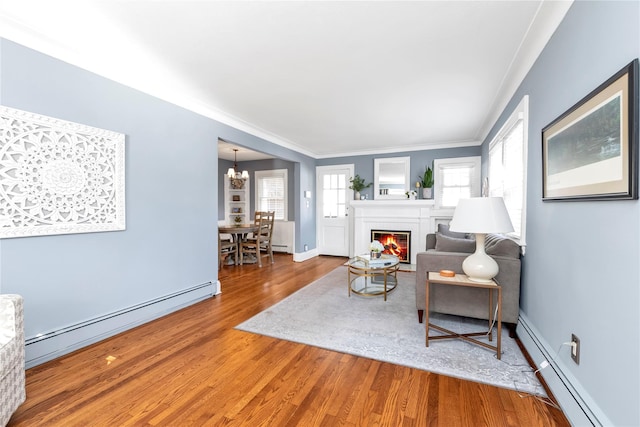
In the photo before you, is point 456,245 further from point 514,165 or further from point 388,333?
point 388,333

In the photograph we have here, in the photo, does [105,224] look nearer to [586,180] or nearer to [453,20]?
[453,20]

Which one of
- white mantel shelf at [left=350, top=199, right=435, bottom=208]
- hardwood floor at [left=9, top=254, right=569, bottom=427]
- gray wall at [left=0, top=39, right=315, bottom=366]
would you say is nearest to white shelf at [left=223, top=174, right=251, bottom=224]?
white mantel shelf at [left=350, top=199, right=435, bottom=208]

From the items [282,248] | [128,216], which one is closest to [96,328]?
[128,216]

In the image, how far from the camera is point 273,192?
7340 mm

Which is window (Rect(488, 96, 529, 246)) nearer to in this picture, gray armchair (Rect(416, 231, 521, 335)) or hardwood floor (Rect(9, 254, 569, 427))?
gray armchair (Rect(416, 231, 521, 335))

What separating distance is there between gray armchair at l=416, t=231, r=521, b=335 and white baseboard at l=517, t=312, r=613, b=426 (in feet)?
0.98

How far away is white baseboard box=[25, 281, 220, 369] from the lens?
2.05m

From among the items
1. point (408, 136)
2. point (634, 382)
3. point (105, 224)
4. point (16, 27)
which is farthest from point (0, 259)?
point (408, 136)

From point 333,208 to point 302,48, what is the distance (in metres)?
4.53

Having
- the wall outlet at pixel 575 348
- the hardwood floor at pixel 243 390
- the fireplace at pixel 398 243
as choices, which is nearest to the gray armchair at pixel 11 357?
the hardwood floor at pixel 243 390

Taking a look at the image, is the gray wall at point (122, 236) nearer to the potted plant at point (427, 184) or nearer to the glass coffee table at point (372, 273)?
the glass coffee table at point (372, 273)

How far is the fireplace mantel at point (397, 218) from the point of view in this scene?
5.41 meters

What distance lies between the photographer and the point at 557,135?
1.76m

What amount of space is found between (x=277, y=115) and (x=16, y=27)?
2.48 meters
